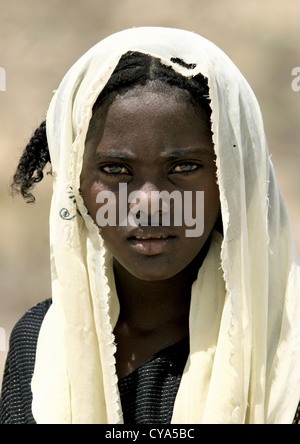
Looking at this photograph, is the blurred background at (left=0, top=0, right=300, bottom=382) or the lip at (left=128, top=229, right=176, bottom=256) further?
Result: the blurred background at (left=0, top=0, right=300, bottom=382)

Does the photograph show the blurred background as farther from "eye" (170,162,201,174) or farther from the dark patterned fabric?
"eye" (170,162,201,174)

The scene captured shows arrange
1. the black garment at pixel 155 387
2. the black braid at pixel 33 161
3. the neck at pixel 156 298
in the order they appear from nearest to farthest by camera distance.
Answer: the black garment at pixel 155 387
the neck at pixel 156 298
the black braid at pixel 33 161

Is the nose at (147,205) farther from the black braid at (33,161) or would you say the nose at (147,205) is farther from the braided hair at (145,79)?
the black braid at (33,161)

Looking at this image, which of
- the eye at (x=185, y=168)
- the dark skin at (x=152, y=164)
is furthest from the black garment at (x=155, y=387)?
the eye at (x=185, y=168)

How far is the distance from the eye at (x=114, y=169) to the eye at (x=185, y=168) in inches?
4.8

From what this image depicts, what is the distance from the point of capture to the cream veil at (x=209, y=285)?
7.15ft

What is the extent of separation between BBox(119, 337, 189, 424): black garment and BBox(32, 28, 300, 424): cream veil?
7 cm

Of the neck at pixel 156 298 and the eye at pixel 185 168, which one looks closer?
the eye at pixel 185 168

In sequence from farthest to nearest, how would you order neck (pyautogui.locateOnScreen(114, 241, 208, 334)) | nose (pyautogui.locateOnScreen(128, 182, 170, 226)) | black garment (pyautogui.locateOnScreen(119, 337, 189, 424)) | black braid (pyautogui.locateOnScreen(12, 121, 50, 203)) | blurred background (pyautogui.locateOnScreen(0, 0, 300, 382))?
blurred background (pyautogui.locateOnScreen(0, 0, 300, 382)) → black braid (pyautogui.locateOnScreen(12, 121, 50, 203)) → neck (pyautogui.locateOnScreen(114, 241, 208, 334)) → black garment (pyautogui.locateOnScreen(119, 337, 189, 424)) → nose (pyautogui.locateOnScreen(128, 182, 170, 226))

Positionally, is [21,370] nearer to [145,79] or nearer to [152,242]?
[152,242]

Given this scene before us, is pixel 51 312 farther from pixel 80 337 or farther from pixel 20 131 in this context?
pixel 20 131

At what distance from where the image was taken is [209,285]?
2312mm

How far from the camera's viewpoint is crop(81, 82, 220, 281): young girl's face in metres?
2.17

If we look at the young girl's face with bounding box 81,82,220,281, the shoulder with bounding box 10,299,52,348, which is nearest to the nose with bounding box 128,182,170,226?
the young girl's face with bounding box 81,82,220,281
